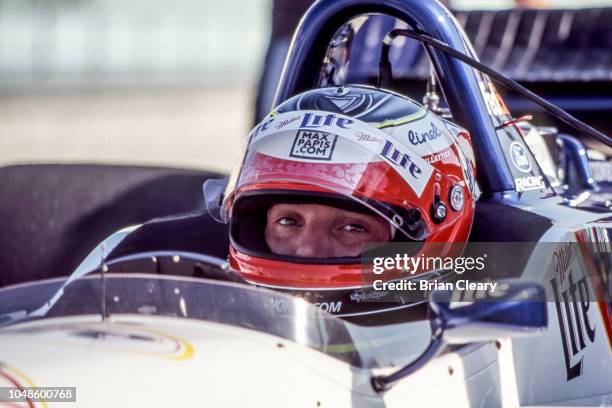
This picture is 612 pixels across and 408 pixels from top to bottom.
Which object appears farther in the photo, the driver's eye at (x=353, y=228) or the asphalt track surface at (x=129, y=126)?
the asphalt track surface at (x=129, y=126)

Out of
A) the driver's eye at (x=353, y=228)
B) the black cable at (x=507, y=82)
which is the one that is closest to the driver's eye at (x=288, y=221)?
the driver's eye at (x=353, y=228)

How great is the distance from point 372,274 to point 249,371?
0.74 m

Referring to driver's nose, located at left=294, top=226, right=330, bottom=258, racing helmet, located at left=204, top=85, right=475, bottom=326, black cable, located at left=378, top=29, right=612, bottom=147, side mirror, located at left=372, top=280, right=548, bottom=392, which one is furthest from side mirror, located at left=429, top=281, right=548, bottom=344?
black cable, located at left=378, top=29, right=612, bottom=147

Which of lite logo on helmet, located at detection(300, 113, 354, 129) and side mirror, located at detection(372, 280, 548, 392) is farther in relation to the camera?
lite logo on helmet, located at detection(300, 113, 354, 129)

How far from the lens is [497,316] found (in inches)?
69.1

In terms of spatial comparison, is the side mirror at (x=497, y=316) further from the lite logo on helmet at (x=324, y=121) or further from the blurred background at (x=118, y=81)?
the blurred background at (x=118, y=81)

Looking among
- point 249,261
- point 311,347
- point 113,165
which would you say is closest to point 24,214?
point 113,165

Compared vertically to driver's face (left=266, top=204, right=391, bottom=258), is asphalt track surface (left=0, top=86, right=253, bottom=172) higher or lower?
lower

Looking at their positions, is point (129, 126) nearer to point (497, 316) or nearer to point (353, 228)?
point (353, 228)

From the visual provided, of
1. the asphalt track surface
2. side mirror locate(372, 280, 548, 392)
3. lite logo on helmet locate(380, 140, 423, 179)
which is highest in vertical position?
lite logo on helmet locate(380, 140, 423, 179)

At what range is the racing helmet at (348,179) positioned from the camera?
2510 millimetres

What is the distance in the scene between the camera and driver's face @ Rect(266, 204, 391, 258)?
8.60ft

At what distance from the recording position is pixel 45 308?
205 centimetres

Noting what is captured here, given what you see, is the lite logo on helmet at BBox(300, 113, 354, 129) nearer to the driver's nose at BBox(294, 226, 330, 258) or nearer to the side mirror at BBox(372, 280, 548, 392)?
the driver's nose at BBox(294, 226, 330, 258)
